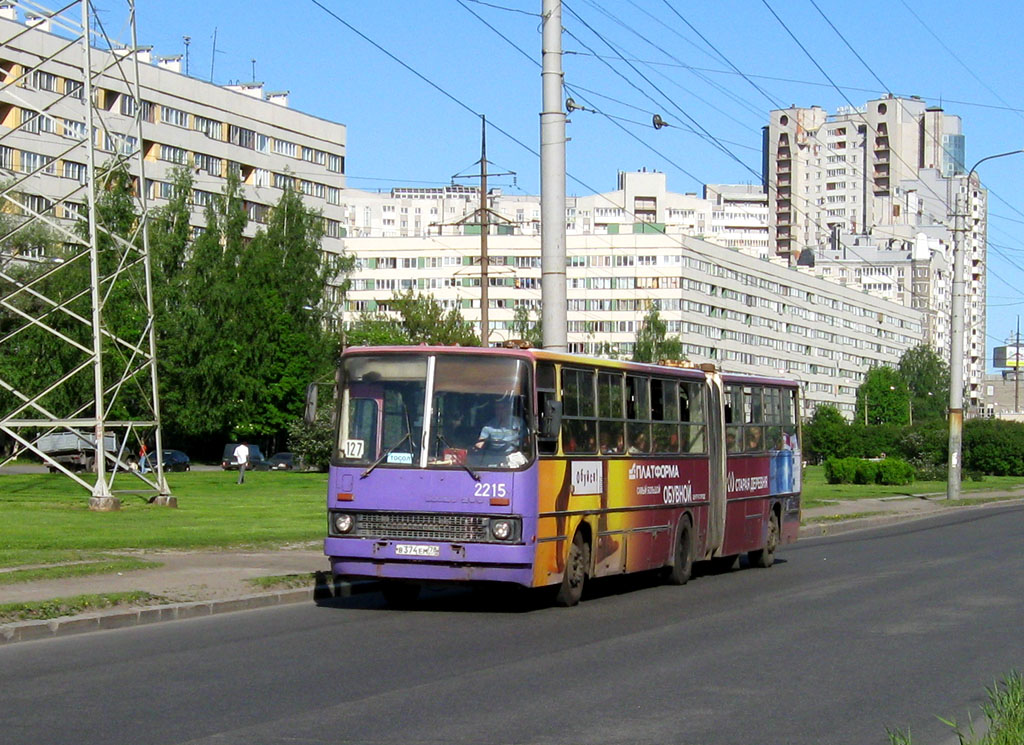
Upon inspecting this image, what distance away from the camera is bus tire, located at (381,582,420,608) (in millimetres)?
16734

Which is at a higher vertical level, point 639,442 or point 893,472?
point 639,442

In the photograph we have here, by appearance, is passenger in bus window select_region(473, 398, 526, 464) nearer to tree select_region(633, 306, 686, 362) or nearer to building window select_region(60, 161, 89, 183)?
building window select_region(60, 161, 89, 183)

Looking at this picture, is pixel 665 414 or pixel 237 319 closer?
pixel 665 414

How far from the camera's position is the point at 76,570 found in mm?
17266

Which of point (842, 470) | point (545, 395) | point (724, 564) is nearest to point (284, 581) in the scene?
point (545, 395)

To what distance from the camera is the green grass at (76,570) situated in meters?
16.4

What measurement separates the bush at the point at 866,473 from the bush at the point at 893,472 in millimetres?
199

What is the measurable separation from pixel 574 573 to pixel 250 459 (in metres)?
63.8

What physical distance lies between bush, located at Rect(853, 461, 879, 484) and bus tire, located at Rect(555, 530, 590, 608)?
1840 inches

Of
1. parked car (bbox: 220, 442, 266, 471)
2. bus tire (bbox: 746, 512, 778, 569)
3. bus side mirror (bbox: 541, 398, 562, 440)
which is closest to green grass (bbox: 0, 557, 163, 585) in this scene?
bus side mirror (bbox: 541, 398, 562, 440)

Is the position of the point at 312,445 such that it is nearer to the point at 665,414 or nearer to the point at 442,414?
the point at 665,414

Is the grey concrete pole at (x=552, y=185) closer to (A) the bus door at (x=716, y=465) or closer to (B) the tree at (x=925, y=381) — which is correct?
(A) the bus door at (x=716, y=465)

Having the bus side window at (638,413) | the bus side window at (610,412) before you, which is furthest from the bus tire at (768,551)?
the bus side window at (610,412)

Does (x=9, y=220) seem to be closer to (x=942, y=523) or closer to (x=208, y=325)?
(x=208, y=325)
